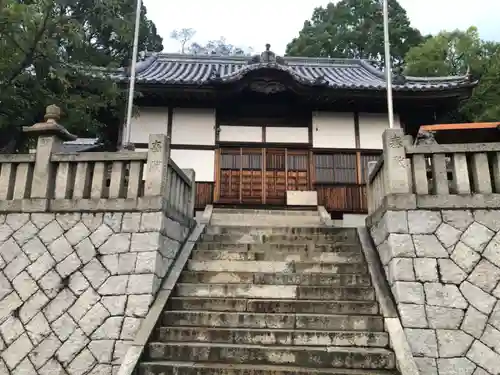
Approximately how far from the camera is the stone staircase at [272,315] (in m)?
4.76

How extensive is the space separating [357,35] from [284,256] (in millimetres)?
29448

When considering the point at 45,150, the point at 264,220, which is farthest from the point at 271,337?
the point at 264,220

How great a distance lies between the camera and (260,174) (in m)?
12.3

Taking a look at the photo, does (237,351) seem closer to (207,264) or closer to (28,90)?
(207,264)

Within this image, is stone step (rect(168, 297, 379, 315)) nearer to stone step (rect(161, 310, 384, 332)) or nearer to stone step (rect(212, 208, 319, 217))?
stone step (rect(161, 310, 384, 332))

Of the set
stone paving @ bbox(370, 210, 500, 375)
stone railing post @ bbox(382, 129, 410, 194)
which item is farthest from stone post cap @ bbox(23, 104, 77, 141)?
stone paving @ bbox(370, 210, 500, 375)

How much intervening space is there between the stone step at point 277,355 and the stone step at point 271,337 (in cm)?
12

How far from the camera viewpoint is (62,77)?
268 inches

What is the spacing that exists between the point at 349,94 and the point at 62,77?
26.2 feet

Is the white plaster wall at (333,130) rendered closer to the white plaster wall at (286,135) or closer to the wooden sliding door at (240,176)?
the white plaster wall at (286,135)

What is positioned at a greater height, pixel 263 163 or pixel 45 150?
pixel 263 163

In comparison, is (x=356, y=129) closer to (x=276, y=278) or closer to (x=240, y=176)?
(x=240, y=176)

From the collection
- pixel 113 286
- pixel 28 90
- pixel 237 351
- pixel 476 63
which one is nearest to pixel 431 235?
pixel 237 351

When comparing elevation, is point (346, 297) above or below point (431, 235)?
below
